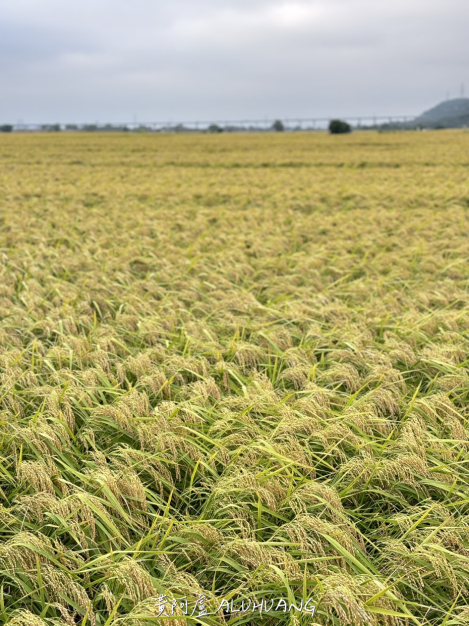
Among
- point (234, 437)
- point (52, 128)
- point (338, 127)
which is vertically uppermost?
point (52, 128)

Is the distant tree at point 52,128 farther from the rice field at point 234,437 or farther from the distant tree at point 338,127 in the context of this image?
the rice field at point 234,437

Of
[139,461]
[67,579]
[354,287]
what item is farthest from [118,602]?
[354,287]

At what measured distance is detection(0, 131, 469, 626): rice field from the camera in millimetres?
1860

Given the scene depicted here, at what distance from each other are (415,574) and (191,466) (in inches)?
45.3

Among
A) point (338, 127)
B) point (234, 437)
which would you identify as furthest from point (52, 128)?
point (234, 437)

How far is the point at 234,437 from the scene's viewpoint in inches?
105

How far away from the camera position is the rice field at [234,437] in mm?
1860

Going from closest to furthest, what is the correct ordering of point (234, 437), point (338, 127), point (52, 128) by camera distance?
point (234, 437), point (338, 127), point (52, 128)

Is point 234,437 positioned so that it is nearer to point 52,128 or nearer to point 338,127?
point 338,127

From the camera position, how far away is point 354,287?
211 inches

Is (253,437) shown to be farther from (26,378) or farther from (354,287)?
(354,287)

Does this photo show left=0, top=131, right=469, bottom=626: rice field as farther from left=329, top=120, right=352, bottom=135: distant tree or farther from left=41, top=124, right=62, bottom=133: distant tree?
left=41, top=124, right=62, bottom=133: distant tree

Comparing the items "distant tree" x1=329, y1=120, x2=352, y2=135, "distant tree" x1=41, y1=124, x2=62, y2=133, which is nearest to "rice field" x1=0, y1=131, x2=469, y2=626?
"distant tree" x1=329, y1=120, x2=352, y2=135

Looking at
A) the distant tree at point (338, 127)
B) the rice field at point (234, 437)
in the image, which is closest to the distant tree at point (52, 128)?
the distant tree at point (338, 127)
